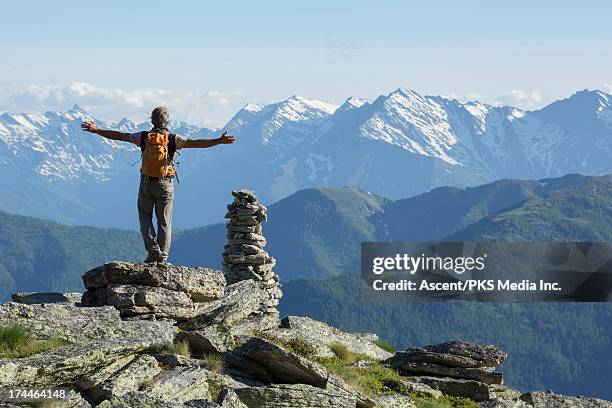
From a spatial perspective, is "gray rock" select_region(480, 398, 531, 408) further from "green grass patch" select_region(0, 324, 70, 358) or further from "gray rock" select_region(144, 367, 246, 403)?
"green grass patch" select_region(0, 324, 70, 358)

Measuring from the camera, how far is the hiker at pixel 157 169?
77.6 ft

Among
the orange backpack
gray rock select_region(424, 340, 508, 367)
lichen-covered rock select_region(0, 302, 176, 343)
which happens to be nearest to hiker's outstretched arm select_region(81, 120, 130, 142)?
the orange backpack

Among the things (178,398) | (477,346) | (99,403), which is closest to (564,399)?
(477,346)

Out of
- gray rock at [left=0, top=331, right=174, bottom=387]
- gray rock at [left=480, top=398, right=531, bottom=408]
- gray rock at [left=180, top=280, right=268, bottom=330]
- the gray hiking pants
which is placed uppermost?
the gray hiking pants

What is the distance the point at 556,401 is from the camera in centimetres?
2427

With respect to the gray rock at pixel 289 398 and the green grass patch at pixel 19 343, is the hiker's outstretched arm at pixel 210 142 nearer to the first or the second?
the green grass patch at pixel 19 343

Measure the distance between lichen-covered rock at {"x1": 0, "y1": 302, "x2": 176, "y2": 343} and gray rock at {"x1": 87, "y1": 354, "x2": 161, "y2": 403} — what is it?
1.84 m

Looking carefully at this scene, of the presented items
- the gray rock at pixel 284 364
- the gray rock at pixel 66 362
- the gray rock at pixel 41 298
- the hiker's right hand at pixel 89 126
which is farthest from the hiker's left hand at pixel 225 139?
the gray rock at pixel 41 298

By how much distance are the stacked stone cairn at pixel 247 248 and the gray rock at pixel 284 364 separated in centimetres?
2144

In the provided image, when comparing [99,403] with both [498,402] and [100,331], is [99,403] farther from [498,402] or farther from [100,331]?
[498,402]

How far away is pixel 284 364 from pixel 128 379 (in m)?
3.51

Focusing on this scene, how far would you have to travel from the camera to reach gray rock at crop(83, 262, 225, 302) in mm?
23906

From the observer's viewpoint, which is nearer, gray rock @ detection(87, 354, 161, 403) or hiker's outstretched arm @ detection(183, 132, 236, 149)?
gray rock @ detection(87, 354, 161, 403)

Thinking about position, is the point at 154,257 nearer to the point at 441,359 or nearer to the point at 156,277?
the point at 156,277
